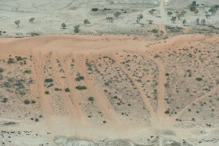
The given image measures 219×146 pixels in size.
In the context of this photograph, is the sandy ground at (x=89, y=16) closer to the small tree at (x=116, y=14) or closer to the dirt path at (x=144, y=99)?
the small tree at (x=116, y=14)

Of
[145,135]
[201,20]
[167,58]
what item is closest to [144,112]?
[145,135]

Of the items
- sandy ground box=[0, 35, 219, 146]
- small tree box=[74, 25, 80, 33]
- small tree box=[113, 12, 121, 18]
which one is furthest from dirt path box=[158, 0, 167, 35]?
small tree box=[74, 25, 80, 33]

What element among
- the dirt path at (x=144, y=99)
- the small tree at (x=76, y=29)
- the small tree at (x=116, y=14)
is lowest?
the dirt path at (x=144, y=99)

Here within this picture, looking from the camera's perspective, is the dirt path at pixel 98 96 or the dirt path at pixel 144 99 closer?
the dirt path at pixel 98 96

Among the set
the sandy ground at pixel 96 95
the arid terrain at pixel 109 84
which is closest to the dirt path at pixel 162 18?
the arid terrain at pixel 109 84

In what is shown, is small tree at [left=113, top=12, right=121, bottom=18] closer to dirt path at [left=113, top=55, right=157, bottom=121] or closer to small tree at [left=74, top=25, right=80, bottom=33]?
small tree at [left=74, top=25, right=80, bottom=33]
